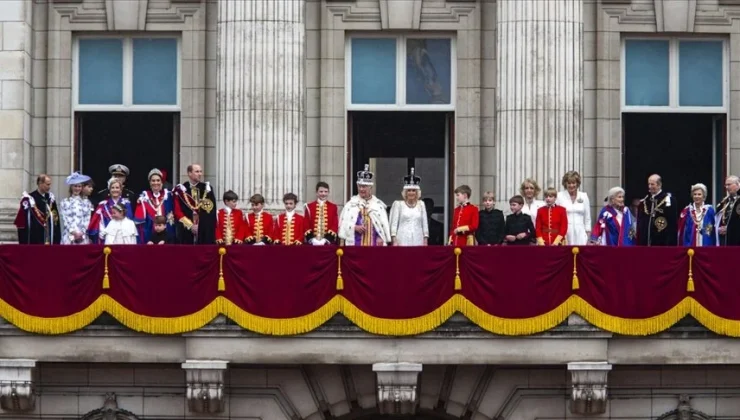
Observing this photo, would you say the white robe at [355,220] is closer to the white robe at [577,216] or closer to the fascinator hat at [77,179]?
the white robe at [577,216]

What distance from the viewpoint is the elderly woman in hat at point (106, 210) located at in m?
52.3

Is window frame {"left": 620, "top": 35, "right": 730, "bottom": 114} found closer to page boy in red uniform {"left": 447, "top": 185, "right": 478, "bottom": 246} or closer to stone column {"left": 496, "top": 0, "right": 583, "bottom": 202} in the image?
stone column {"left": 496, "top": 0, "right": 583, "bottom": 202}

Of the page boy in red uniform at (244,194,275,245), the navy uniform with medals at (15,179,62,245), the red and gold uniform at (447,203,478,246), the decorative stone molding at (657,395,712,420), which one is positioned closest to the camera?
the decorative stone molding at (657,395,712,420)

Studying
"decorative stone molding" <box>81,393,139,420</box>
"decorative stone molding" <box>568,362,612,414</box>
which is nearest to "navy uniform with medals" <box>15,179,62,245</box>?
"decorative stone molding" <box>81,393,139,420</box>

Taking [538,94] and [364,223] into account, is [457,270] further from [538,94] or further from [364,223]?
[538,94]

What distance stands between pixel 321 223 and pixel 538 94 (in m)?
5.68

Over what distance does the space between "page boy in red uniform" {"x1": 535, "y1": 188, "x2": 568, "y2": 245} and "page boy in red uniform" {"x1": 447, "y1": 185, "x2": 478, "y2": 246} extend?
4.20 feet

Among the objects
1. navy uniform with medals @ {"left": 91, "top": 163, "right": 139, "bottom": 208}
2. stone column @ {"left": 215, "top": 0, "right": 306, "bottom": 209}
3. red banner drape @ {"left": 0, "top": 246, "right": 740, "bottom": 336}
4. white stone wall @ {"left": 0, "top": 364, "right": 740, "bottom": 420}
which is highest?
stone column @ {"left": 215, "top": 0, "right": 306, "bottom": 209}

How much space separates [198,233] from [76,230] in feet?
7.97

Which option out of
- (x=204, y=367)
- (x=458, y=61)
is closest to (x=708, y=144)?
(x=458, y=61)

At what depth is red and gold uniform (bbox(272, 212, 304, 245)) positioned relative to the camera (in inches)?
2068

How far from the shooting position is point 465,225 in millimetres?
52250

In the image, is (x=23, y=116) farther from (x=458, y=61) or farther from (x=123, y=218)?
(x=458, y=61)

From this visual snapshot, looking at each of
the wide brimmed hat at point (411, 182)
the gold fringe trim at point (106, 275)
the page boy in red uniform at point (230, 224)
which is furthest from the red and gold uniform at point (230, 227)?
the wide brimmed hat at point (411, 182)
